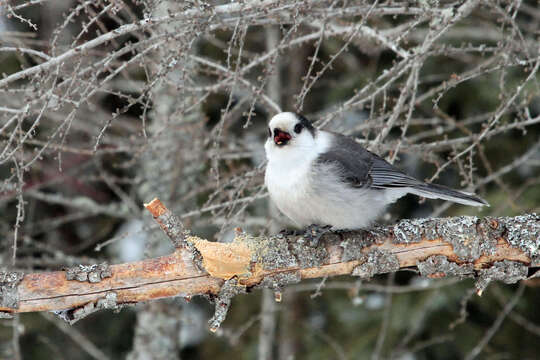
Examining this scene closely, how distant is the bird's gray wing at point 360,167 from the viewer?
10.5 feet

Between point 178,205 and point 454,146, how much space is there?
213 cm

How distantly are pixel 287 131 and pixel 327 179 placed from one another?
302 mm

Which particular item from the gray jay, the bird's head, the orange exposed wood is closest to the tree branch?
the orange exposed wood

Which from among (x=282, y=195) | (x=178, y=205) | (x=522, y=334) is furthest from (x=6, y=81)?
(x=522, y=334)

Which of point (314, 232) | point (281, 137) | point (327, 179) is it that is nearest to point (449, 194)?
point (327, 179)

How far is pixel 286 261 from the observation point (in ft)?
8.91

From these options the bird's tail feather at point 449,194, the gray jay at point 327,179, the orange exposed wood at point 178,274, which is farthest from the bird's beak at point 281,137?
the bird's tail feather at point 449,194

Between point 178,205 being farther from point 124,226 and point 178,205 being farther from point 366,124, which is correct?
point 124,226

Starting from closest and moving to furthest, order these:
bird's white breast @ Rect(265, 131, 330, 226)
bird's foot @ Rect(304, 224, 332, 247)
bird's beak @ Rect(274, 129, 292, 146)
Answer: bird's foot @ Rect(304, 224, 332, 247) → bird's white breast @ Rect(265, 131, 330, 226) → bird's beak @ Rect(274, 129, 292, 146)

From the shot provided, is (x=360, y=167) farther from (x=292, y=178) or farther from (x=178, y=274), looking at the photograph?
(x=178, y=274)

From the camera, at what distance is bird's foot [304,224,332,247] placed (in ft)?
9.25

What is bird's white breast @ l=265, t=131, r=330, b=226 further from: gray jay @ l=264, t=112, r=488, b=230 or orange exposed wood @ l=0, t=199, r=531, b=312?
orange exposed wood @ l=0, t=199, r=531, b=312

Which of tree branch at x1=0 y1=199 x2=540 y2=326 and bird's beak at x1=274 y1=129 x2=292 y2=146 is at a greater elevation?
bird's beak at x1=274 y1=129 x2=292 y2=146

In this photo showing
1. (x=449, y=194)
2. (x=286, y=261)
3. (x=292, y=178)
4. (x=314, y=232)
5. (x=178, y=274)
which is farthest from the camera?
(x=449, y=194)
